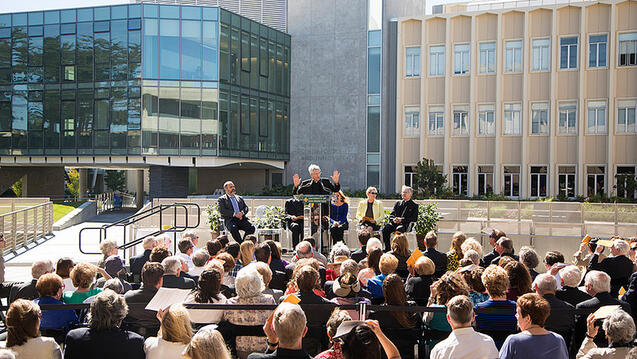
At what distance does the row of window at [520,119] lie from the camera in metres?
31.3

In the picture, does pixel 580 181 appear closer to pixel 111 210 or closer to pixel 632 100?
pixel 632 100

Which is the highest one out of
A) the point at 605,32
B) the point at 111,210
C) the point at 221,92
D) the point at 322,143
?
the point at 605,32

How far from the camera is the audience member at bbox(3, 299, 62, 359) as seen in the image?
4375 millimetres

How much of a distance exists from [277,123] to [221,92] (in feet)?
18.8

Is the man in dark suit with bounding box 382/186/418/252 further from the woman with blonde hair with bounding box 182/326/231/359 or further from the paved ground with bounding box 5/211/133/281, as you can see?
the woman with blonde hair with bounding box 182/326/231/359

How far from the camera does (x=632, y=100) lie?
31141 millimetres

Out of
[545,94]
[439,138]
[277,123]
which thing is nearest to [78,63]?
[277,123]

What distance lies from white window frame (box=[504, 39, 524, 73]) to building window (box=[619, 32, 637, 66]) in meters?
5.21

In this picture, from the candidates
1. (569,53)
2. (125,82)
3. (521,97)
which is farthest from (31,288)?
(569,53)

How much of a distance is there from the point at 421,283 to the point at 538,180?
28893mm

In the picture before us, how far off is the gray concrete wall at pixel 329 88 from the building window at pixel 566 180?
39.0 feet

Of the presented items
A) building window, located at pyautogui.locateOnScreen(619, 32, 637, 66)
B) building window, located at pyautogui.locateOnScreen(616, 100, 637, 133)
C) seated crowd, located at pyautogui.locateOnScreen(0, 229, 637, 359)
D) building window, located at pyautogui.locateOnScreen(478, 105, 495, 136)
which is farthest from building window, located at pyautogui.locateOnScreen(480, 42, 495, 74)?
seated crowd, located at pyautogui.locateOnScreen(0, 229, 637, 359)

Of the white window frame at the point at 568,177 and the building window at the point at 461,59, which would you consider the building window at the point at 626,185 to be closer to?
the white window frame at the point at 568,177

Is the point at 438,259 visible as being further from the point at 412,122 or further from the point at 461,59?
the point at 461,59
